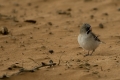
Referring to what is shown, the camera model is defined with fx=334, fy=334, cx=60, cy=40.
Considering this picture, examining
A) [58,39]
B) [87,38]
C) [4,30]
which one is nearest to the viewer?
[87,38]

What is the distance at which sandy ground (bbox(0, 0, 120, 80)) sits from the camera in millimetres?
6016

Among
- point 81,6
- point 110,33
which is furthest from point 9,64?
point 81,6

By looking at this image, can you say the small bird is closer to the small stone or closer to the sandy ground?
the sandy ground

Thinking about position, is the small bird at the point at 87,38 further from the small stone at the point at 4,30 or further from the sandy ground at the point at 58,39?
the small stone at the point at 4,30

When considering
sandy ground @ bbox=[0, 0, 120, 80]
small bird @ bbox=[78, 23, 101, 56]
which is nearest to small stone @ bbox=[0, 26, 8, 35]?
sandy ground @ bbox=[0, 0, 120, 80]

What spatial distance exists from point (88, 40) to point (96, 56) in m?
0.39

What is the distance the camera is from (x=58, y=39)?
8969mm

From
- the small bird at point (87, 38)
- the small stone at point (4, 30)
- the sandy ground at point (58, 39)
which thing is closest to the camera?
the sandy ground at point (58, 39)

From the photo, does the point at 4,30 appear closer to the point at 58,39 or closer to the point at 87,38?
the point at 58,39

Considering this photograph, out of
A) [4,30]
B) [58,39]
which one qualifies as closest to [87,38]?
[58,39]

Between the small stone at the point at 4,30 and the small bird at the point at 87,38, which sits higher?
the small stone at the point at 4,30

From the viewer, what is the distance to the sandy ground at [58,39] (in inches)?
237

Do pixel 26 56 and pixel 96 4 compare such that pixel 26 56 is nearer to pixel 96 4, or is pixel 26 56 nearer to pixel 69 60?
pixel 69 60

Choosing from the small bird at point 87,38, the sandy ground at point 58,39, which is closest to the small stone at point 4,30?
the sandy ground at point 58,39
